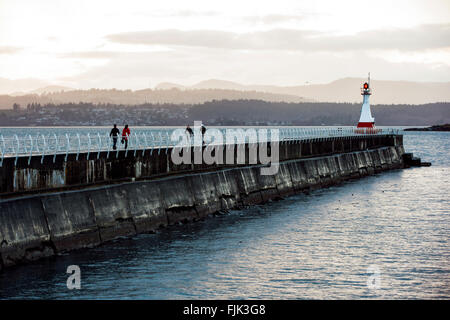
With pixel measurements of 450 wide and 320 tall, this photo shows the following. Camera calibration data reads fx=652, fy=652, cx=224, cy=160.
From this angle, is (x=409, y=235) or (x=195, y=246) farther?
(x=409, y=235)

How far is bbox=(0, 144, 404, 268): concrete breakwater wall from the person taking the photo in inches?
844

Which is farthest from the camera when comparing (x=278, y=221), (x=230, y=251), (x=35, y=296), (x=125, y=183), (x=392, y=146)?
(x=392, y=146)

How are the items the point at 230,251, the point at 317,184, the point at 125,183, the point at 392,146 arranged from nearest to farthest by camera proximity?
the point at 230,251 < the point at 125,183 < the point at 317,184 < the point at 392,146

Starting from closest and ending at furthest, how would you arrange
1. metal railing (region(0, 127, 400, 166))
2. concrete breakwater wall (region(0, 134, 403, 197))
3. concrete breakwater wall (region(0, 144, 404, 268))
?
concrete breakwater wall (region(0, 144, 404, 268)) → concrete breakwater wall (region(0, 134, 403, 197)) → metal railing (region(0, 127, 400, 166))

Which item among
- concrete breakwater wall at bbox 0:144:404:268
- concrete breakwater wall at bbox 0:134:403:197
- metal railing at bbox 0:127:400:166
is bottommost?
concrete breakwater wall at bbox 0:144:404:268

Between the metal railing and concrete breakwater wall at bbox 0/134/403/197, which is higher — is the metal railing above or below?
above

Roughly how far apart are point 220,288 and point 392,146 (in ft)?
196

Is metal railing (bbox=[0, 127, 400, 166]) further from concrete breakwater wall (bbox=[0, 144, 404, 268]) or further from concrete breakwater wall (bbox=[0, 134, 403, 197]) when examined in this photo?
concrete breakwater wall (bbox=[0, 144, 404, 268])

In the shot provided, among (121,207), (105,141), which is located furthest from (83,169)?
(105,141)

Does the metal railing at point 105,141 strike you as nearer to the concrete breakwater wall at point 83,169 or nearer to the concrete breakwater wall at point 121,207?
the concrete breakwater wall at point 83,169

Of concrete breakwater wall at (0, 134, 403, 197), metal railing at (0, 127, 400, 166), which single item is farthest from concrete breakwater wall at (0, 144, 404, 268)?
metal railing at (0, 127, 400, 166)

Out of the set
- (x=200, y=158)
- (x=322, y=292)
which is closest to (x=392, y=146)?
(x=200, y=158)

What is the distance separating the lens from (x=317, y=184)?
164 ft

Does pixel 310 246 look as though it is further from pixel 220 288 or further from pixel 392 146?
pixel 392 146
